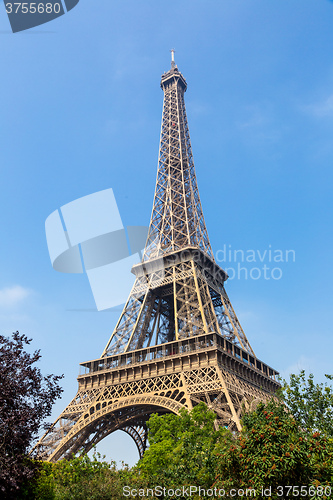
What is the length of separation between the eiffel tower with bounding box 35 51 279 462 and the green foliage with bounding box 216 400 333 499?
37.5ft

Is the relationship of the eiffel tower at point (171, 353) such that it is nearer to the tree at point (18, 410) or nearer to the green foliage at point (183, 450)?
the green foliage at point (183, 450)

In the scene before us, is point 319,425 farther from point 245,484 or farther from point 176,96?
point 176,96

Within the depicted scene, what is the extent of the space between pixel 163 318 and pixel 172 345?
9556 mm

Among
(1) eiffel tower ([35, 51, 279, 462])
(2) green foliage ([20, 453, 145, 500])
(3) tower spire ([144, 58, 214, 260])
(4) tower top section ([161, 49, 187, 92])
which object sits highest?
(4) tower top section ([161, 49, 187, 92])

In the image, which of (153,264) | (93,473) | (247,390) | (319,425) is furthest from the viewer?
(153,264)

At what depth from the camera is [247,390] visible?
33.9 meters

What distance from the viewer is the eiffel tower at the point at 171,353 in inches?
1233

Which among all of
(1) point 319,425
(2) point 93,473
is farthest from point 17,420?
(2) point 93,473

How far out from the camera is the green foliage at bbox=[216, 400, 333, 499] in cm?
1300

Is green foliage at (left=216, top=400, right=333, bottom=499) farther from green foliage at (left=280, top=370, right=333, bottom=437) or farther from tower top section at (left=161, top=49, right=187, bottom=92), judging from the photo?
tower top section at (left=161, top=49, right=187, bottom=92)

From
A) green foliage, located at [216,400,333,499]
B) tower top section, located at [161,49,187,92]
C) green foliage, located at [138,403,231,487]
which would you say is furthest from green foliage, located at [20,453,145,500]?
tower top section, located at [161,49,187,92]

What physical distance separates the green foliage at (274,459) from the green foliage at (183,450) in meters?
2.46

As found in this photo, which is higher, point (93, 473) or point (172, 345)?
point (172, 345)

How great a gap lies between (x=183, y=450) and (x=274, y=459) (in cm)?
910
